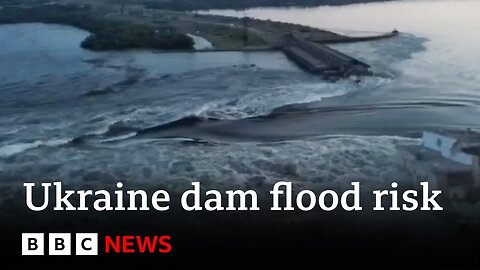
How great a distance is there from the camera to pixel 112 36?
5.96m

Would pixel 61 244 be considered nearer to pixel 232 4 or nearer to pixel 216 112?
pixel 216 112

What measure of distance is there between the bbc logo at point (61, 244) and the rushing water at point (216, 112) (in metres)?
0.63

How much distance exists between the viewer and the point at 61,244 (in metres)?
1.86

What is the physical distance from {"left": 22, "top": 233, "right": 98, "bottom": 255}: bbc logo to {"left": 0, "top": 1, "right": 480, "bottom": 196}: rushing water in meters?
0.63

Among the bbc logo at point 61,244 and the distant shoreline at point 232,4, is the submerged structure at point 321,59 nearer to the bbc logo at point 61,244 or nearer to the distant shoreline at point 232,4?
the distant shoreline at point 232,4

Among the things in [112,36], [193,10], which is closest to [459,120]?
[112,36]

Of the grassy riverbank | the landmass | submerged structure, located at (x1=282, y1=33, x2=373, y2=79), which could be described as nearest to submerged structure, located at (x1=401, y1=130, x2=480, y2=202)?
submerged structure, located at (x1=282, y1=33, x2=373, y2=79)

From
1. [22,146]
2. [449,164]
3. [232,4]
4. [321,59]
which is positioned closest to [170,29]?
[321,59]

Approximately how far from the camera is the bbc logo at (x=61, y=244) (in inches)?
72.6

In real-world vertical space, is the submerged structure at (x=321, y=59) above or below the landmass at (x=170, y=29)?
below

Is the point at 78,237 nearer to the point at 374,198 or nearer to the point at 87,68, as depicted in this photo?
the point at 374,198

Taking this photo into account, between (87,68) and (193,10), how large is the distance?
8.88 ft

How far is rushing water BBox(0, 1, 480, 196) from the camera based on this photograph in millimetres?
2678

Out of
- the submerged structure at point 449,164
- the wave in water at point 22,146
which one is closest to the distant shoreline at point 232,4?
the wave in water at point 22,146
